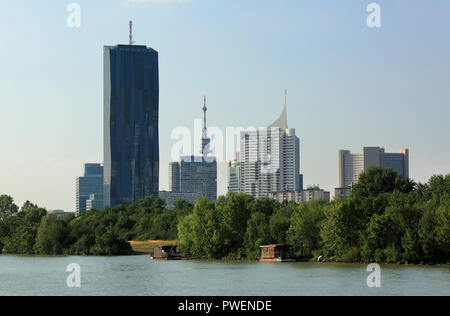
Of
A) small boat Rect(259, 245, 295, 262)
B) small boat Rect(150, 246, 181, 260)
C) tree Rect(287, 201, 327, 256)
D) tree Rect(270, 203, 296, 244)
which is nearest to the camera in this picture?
small boat Rect(259, 245, 295, 262)

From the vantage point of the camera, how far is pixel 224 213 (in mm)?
89188

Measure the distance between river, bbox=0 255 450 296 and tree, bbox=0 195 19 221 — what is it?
73.4m

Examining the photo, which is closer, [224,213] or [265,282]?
[265,282]

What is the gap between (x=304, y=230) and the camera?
79.8 metres

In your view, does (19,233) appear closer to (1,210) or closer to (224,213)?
(1,210)

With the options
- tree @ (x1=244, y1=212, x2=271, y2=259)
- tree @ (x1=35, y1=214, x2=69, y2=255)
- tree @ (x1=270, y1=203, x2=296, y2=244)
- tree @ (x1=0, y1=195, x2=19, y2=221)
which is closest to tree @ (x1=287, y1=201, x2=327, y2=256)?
tree @ (x1=270, y1=203, x2=296, y2=244)

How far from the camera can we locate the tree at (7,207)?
144 metres

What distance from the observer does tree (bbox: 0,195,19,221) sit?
144250 mm

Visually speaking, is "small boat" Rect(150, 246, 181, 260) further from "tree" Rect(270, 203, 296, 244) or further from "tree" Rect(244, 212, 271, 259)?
"tree" Rect(270, 203, 296, 244)

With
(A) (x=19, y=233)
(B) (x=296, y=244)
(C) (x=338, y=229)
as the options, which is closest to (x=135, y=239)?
(A) (x=19, y=233)
